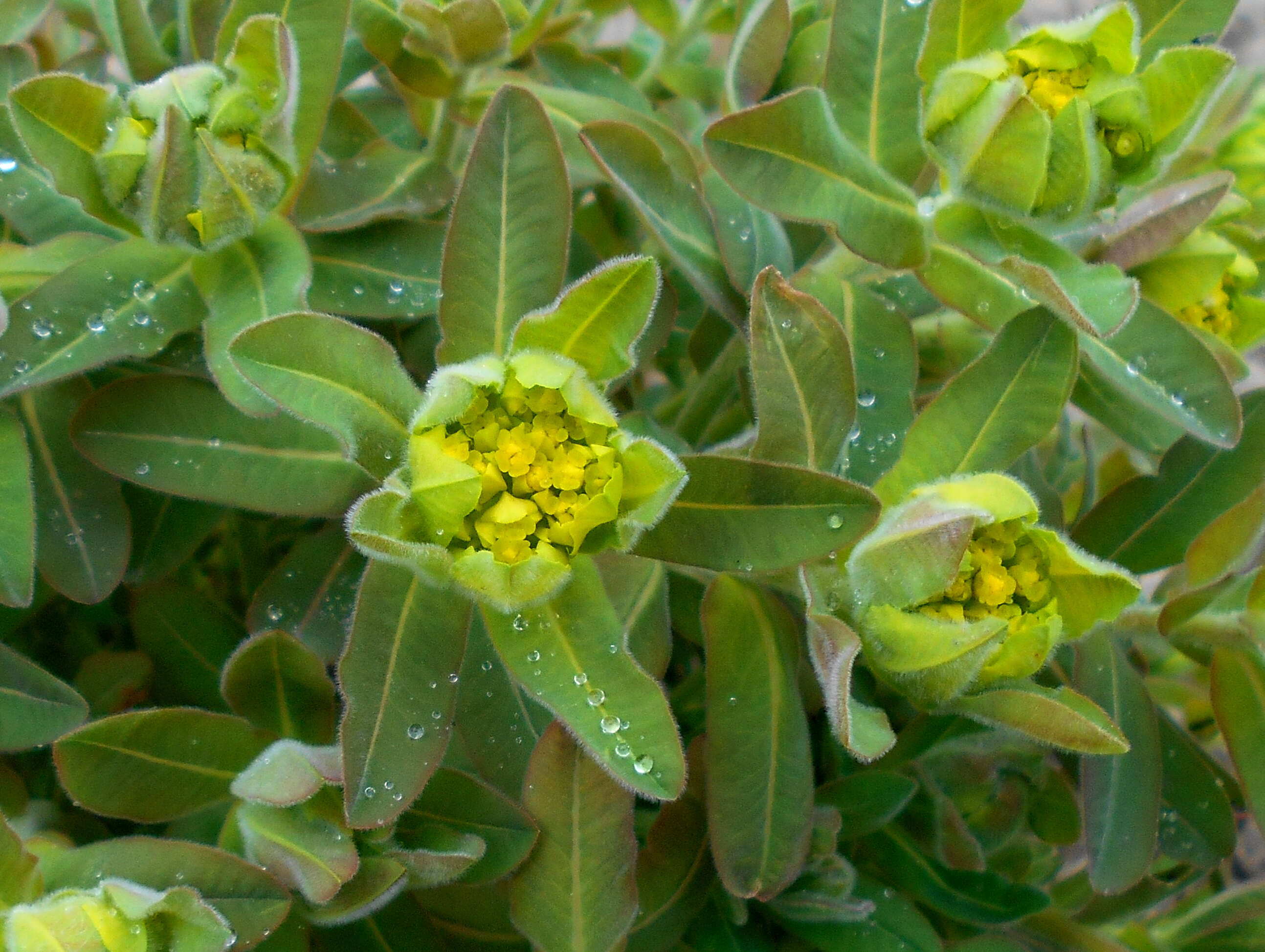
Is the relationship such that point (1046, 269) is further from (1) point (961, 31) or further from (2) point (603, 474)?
(2) point (603, 474)

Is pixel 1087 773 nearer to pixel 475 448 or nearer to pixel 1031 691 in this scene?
pixel 1031 691

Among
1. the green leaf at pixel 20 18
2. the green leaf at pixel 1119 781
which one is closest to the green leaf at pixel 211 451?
the green leaf at pixel 20 18

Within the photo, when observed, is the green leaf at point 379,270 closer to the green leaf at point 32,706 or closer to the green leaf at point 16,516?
the green leaf at point 16,516

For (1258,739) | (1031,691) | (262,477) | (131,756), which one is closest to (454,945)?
(131,756)

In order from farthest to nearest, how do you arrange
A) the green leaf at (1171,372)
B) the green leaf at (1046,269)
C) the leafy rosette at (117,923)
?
the green leaf at (1171,372)
the green leaf at (1046,269)
the leafy rosette at (117,923)

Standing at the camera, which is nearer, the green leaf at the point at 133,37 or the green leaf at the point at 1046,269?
the green leaf at the point at 1046,269
